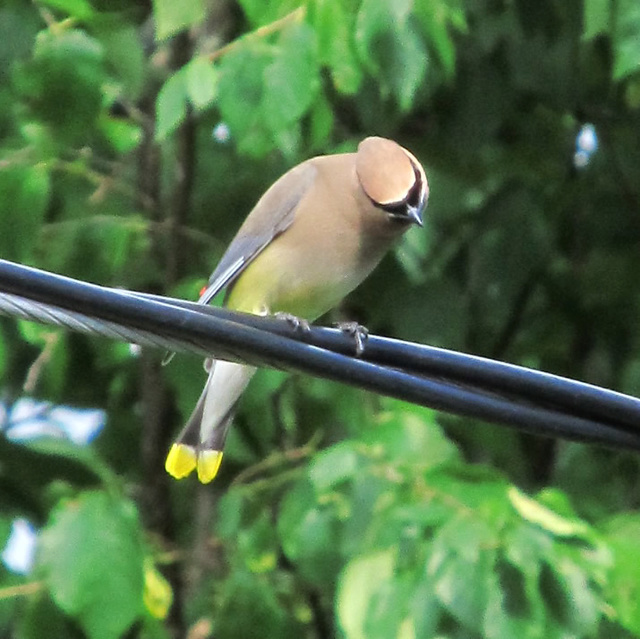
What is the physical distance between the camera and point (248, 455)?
3912 mm

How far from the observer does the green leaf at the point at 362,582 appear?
9.34 ft

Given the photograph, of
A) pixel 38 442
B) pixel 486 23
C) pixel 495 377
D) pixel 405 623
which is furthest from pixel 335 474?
pixel 486 23

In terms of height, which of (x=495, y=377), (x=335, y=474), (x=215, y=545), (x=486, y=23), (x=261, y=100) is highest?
(x=495, y=377)

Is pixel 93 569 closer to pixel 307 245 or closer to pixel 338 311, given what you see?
pixel 307 245

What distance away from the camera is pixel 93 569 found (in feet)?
10.1

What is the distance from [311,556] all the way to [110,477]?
0.61 meters

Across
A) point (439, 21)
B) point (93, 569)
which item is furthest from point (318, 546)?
point (439, 21)

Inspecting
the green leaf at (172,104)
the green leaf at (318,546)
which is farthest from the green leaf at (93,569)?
the green leaf at (172,104)

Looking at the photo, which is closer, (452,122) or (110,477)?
(110,477)

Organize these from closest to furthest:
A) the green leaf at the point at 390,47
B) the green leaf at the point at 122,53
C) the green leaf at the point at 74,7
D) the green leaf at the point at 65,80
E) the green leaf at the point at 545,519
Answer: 1. the green leaf at the point at 545,519
2. the green leaf at the point at 390,47
3. the green leaf at the point at 74,7
4. the green leaf at the point at 65,80
5. the green leaf at the point at 122,53

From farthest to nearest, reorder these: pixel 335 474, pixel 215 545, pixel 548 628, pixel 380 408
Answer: pixel 215 545
pixel 380 408
pixel 335 474
pixel 548 628

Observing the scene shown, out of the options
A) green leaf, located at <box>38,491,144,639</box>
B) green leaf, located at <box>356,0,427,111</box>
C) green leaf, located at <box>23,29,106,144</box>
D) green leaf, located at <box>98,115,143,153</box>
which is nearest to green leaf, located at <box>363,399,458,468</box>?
green leaf, located at <box>38,491,144,639</box>

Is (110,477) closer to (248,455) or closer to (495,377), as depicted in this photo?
(248,455)

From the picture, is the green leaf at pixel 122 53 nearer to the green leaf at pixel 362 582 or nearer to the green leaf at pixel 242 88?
the green leaf at pixel 242 88
